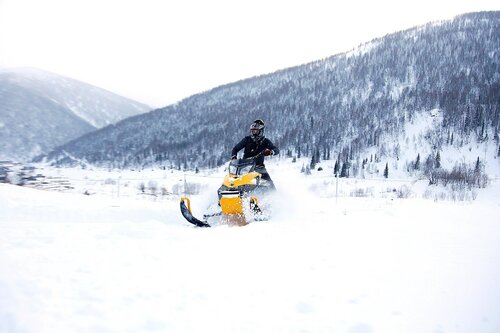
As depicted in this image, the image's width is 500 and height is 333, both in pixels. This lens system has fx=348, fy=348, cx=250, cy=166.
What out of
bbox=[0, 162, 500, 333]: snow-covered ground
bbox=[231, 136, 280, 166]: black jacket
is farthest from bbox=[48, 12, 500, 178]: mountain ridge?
bbox=[0, 162, 500, 333]: snow-covered ground

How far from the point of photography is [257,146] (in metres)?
8.68

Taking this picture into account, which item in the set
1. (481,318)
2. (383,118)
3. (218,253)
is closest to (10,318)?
(218,253)

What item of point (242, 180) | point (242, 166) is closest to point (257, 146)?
point (242, 166)

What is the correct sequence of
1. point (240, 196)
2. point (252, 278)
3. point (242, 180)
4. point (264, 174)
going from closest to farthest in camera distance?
point (252, 278), point (240, 196), point (242, 180), point (264, 174)

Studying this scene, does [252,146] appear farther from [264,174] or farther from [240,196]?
[240,196]

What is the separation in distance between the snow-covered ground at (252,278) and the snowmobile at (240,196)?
3.33 ft

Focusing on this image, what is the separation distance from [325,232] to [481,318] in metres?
3.14

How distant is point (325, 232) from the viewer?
5.92 meters

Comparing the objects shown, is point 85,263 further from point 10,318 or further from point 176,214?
point 176,214

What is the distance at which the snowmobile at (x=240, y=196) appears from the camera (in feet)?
23.7

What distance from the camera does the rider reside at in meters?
8.38

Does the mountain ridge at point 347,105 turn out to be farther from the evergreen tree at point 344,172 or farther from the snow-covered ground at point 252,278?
the snow-covered ground at point 252,278

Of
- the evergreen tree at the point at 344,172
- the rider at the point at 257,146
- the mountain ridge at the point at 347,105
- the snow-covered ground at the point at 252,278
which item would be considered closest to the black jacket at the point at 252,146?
the rider at the point at 257,146

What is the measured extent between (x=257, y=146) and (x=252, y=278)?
207 inches
